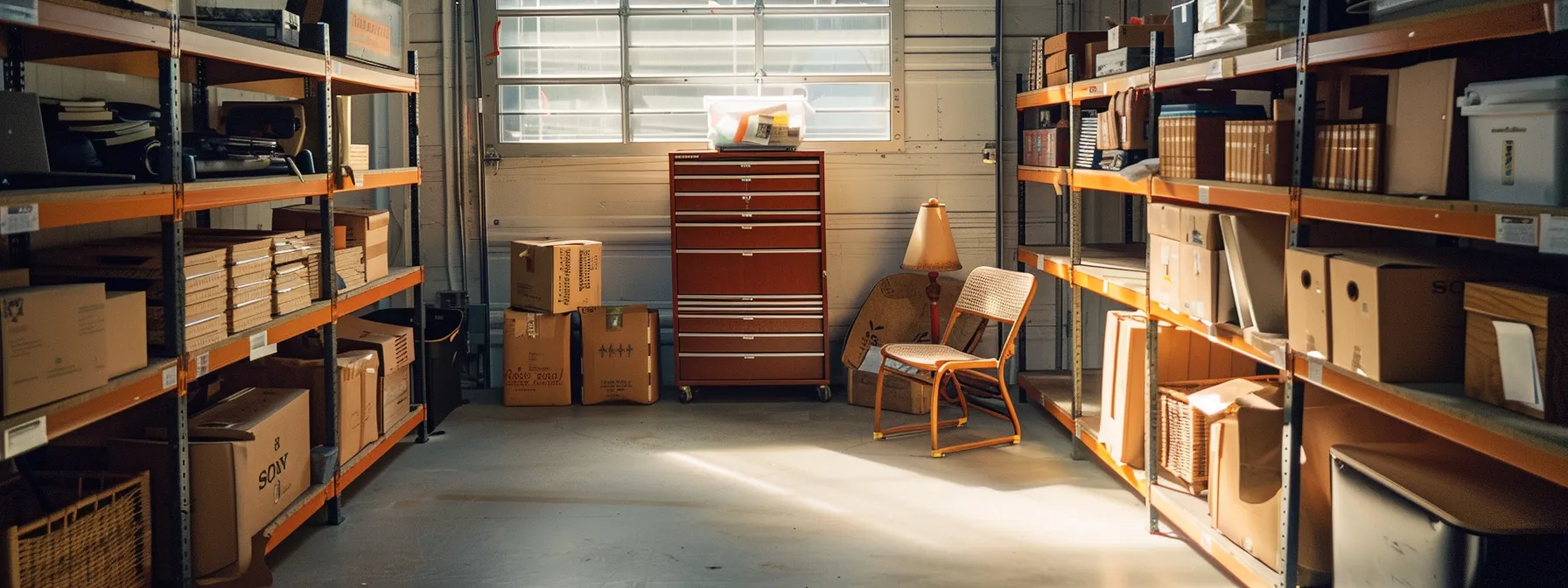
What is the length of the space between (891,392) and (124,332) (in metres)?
3.92

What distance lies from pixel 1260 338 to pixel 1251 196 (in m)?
0.40

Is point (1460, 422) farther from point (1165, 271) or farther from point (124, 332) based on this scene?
point (124, 332)

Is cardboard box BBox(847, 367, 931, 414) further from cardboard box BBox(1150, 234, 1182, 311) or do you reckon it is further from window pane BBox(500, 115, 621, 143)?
window pane BBox(500, 115, 621, 143)

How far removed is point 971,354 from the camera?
5688mm

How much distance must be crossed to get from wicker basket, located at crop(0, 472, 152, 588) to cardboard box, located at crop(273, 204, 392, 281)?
1.48 metres

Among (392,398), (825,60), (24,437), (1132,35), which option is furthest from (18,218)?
(825,60)

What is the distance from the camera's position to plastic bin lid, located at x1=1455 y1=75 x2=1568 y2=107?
89.4 inches

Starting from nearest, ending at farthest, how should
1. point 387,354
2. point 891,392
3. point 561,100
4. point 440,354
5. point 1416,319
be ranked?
point 1416,319
point 387,354
point 440,354
point 891,392
point 561,100

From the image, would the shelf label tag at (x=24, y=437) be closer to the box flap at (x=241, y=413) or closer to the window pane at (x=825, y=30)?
the box flap at (x=241, y=413)

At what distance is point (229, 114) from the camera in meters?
4.61

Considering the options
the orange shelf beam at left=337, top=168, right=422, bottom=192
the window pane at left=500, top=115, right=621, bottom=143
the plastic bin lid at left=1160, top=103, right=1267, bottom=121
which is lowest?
the orange shelf beam at left=337, top=168, right=422, bottom=192

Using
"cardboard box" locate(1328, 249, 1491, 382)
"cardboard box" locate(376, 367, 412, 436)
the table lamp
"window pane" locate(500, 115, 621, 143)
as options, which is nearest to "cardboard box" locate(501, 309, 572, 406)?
"cardboard box" locate(376, 367, 412, 436)

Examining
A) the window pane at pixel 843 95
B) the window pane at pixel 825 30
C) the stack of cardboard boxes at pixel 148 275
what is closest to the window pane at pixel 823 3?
the window pane at pixel 825 30

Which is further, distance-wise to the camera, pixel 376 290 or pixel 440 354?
pixel 440 354
